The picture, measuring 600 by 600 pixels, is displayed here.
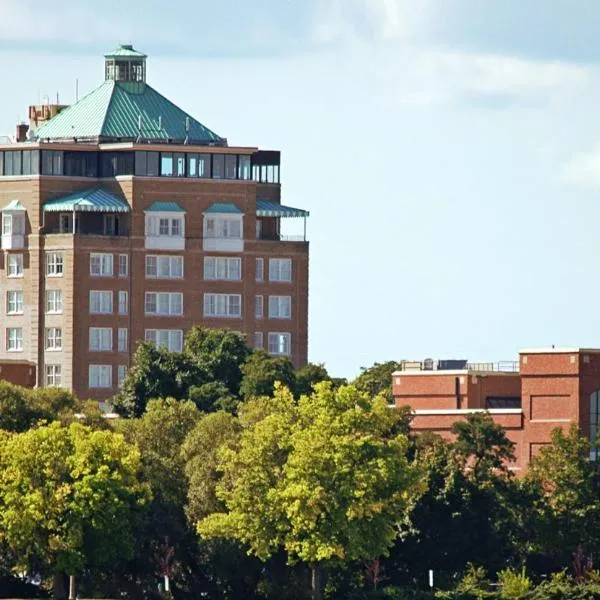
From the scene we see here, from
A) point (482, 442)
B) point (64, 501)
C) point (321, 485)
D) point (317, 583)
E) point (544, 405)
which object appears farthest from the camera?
point (544, 405)

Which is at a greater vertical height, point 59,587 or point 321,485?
point 321,485

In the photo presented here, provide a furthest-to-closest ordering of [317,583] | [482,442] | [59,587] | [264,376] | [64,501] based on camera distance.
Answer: [264,376]
[482,442]
[59,587]
[64,501]
[317,583]

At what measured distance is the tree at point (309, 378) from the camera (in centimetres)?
18712

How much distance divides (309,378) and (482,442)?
25.9 metres

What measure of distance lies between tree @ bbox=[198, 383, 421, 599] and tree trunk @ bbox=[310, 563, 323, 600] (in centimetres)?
5

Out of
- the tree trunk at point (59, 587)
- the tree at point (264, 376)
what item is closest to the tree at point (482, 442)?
the tree at point (264, 376)

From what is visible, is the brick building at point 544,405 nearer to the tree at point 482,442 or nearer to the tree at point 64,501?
the tree at point 482,442

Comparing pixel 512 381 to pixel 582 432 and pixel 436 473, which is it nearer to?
pixel 582 432

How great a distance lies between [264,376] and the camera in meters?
188

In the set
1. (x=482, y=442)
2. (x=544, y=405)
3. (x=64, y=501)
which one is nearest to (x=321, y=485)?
(x=64, y=501)

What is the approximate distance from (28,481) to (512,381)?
46.9 metres

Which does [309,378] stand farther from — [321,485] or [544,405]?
[321,485]

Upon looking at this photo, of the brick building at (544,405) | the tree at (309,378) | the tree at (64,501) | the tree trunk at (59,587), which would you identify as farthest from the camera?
the tree at (309,378)

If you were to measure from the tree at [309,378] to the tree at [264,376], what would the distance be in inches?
14.7
